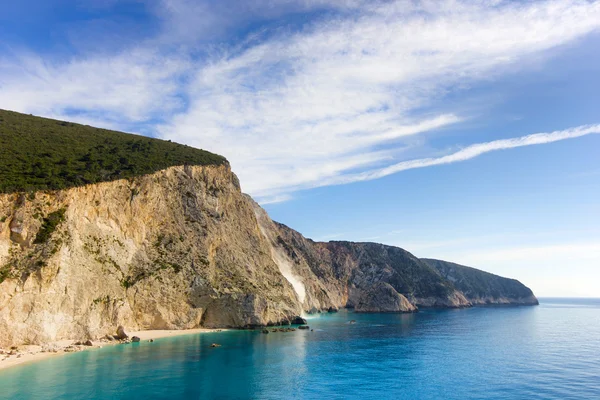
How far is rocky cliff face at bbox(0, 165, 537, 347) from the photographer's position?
5256 cm

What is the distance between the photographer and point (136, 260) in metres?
71.4

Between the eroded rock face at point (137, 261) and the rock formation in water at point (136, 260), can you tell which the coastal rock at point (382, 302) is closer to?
the rock formation in water at point (136, 260)

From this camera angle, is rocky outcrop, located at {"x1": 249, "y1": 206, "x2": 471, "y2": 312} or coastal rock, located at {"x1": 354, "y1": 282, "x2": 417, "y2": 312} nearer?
coastal rock, located at {"x1": 354, "y1": 282, "x2": 417, "y2": 312}

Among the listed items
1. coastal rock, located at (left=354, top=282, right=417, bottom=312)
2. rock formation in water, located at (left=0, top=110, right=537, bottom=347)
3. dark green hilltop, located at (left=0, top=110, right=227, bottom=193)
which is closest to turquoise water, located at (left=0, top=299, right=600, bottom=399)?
rock formation in water, located at (left=0, top=110, right=537, bottom=347)

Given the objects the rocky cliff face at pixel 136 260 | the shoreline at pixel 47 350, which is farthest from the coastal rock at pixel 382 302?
the shoreline at pixel 47 350

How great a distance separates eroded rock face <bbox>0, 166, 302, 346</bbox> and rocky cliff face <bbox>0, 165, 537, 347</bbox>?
0.52ft

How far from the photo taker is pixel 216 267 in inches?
3314

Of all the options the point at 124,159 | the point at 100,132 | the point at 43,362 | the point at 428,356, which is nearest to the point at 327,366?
the point at 428,356

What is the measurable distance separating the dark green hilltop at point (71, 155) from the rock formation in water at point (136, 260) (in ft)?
5.91

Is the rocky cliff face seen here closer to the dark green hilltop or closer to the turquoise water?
the dark green hilltop

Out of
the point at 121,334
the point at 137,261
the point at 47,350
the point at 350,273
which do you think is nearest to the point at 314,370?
the point at 121,334

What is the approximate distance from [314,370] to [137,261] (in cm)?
3932

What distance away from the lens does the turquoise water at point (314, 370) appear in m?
36.2

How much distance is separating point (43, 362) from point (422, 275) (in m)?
169
